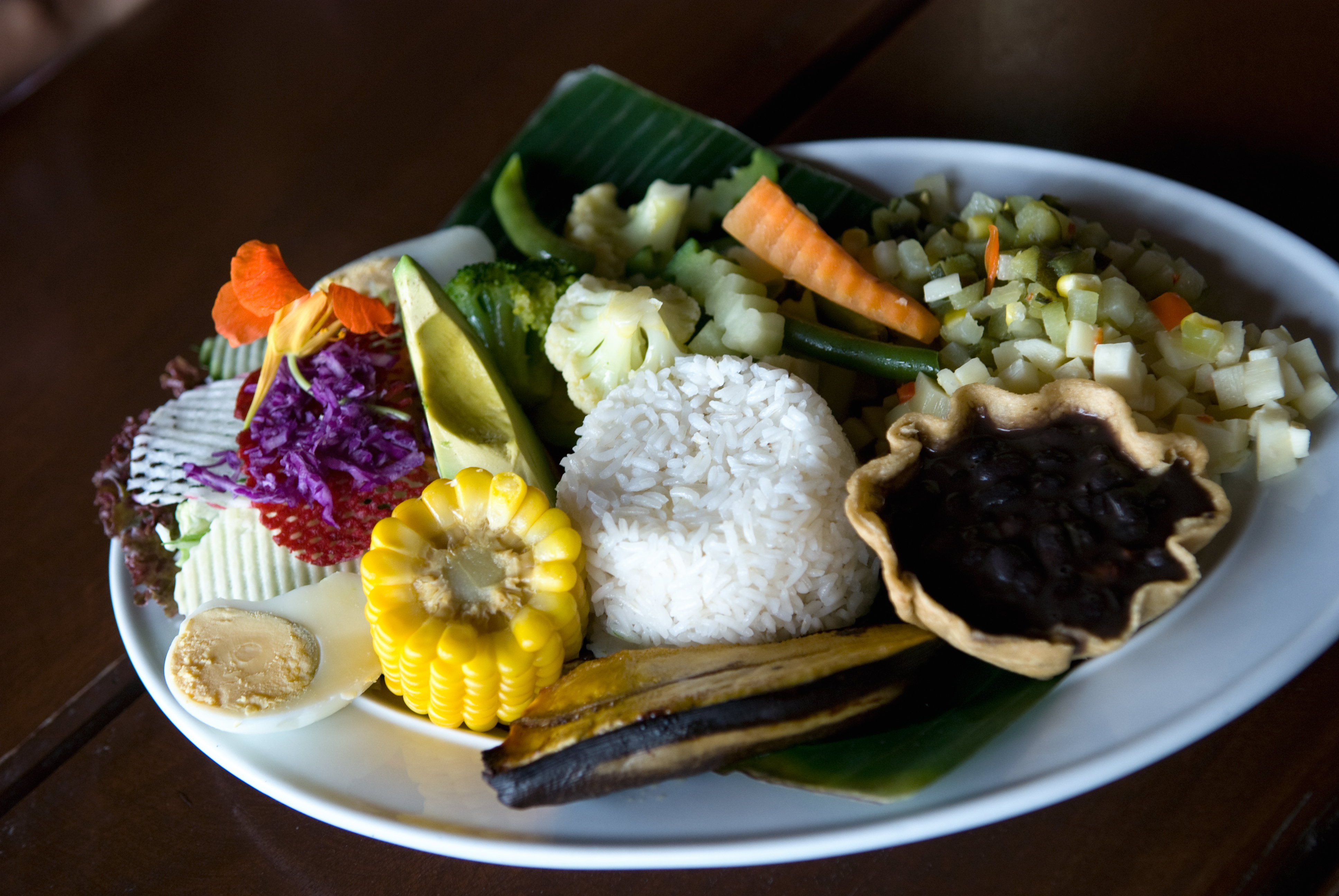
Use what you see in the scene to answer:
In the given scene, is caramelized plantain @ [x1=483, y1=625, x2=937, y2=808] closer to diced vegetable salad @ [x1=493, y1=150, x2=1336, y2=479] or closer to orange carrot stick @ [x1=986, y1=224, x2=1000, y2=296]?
diced vegetable salad @ [x1=493, y1=150, x2=1336, y2=479]

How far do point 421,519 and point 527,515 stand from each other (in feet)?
0.77

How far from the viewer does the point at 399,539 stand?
1.88 meters

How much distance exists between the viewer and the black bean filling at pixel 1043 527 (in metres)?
1.61

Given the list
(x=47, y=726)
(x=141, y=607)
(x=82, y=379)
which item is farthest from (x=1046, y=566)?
(x=82, y=379)

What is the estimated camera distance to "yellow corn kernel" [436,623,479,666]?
68.6 inches

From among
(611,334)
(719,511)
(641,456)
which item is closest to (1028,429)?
(719,511)

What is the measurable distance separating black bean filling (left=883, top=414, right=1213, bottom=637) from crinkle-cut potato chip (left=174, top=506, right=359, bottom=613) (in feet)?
4.47

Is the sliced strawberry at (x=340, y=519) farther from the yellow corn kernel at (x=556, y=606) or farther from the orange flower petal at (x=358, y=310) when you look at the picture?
the yellow corn kernel at (x=556, y=606)

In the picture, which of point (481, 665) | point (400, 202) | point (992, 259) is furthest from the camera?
point (400, 202)

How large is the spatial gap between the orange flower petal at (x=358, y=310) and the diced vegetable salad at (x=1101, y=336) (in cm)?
120

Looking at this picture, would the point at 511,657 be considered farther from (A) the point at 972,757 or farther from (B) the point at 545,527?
(A) the point at 972,757

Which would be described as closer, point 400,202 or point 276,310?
point 276,310

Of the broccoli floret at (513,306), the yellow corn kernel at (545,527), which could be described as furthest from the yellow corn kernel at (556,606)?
the broccoli floret at (513,306)

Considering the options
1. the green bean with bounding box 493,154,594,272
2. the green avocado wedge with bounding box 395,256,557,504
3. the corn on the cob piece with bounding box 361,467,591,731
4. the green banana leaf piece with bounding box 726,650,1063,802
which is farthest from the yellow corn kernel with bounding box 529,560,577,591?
the green bean with bounding box 493,154,594,272
